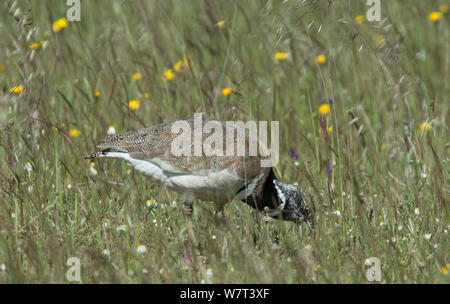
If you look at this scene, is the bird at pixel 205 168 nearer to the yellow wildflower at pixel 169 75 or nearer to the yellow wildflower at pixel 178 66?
the yellow wildflower at pixel 169 75

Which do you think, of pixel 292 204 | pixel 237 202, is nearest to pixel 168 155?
pixel 237 202

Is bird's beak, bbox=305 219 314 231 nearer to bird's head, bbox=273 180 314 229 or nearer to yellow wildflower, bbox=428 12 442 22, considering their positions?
bird's head, bbox=273 180 314 229

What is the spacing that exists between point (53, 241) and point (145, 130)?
125cm

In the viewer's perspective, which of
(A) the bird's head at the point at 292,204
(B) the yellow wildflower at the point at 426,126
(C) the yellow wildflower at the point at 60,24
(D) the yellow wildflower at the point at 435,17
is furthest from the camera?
(D) the yellow wildflower at the point at 435,17

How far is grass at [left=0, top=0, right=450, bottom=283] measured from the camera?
143 inches

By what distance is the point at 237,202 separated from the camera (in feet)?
13.4

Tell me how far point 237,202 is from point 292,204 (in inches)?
28.5

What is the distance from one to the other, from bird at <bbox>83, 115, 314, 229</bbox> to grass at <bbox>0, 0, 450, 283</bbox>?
0.14 meters

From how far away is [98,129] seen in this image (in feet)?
18.6

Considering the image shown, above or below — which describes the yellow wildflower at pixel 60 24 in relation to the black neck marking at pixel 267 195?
above

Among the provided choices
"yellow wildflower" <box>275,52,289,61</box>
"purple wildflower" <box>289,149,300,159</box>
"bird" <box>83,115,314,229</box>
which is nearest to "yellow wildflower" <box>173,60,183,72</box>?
"yellow wildflower" <box>275,52,289,61</box>

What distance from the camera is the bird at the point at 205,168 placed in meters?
4.39

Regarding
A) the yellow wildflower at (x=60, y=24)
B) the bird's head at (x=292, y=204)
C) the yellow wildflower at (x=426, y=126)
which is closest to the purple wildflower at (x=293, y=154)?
the bird's head at (x=292, y=204)

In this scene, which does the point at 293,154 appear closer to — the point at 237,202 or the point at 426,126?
the point at 426,126
